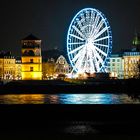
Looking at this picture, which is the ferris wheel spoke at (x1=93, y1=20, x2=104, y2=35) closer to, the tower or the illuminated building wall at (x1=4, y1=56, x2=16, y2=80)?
the tower

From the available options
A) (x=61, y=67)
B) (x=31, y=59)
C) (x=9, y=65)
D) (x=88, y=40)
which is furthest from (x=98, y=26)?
(x=9, y=65)

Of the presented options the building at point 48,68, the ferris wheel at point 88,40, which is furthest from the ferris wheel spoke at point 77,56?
the building at point 48,68

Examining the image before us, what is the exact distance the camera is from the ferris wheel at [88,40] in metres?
83.4

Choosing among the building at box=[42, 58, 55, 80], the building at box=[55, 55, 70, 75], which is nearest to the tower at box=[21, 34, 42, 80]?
the building at box=[42, 58, 55, 80]

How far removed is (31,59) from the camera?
106 meters

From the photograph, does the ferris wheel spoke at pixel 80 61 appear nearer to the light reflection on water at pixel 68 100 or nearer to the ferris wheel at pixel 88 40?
the ferris wheel at pixel 88 40

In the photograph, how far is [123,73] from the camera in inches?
6127

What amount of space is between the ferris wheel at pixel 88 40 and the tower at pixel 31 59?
68.2 feet

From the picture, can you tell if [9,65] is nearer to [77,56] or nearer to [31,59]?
[31,59]

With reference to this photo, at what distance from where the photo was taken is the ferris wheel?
274ft

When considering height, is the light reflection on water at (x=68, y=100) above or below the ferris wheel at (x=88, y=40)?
below

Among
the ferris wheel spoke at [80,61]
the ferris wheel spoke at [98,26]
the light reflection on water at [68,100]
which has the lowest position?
the light reflection on water at [68,100]
